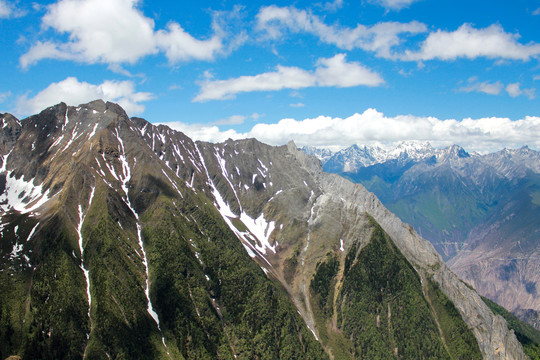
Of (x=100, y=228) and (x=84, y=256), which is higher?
(x=100, y=228)

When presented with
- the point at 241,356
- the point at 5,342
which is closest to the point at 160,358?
the point at 241,356

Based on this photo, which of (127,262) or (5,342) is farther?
(127,262)

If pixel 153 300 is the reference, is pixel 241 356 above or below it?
below

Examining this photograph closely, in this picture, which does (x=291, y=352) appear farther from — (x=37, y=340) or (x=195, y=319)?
(x=37, y=340)

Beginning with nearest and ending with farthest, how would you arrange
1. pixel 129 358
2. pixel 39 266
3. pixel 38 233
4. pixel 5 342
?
pixel 5 342
pixel 129 358
pixel 39 266
pixel 38 233

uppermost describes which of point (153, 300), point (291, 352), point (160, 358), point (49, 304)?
point (49, 304)

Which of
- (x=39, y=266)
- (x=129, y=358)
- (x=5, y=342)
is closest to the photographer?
(x=5, y=342)

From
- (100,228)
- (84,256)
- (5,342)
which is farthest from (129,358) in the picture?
(100,228)

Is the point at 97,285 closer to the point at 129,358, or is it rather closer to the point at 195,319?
the point at 129,358

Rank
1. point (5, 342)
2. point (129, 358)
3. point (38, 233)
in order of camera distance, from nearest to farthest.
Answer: point (5, 342) < point (129, 358) < point (38, 233)
